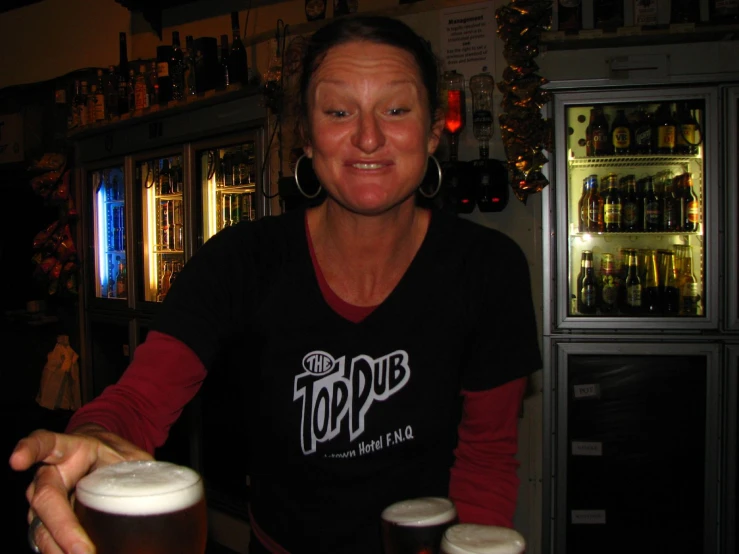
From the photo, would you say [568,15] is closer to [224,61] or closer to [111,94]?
[224,61]

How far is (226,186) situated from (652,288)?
8.40ft

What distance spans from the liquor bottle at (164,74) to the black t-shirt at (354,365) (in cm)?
341

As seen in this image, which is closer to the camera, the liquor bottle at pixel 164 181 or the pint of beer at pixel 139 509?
the pint of beer at pixel 139 509

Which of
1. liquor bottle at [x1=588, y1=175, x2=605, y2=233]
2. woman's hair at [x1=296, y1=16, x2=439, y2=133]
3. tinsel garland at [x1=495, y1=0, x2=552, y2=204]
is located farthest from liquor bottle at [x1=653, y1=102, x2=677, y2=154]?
woman's hair at [x1=296, y1=16, x2=439, y2=133]

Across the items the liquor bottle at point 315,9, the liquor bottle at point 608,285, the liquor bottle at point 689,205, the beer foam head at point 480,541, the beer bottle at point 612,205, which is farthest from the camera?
the liquor bottle at point 315,9

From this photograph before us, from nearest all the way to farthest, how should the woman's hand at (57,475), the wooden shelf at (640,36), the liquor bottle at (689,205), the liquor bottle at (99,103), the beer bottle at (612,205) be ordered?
the woman's hand at (57,475)
the wooden shelf at (640,36)
the liquor bottle at (689,205)
the beer bottle at (612,205)
the liquor bottle at (99,103)

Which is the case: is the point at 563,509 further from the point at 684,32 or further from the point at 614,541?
the point at 684,32

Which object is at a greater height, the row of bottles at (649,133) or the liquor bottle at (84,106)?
the liquor bottle at (84,106)

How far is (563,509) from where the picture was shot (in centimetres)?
312

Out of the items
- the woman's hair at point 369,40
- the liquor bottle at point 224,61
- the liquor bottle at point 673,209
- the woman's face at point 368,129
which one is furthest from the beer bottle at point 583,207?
the woman's face at point 368,129

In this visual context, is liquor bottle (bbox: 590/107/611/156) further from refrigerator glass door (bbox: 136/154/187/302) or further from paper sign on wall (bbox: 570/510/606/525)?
refrigerator glass door (bbox: 136/154/187/302)

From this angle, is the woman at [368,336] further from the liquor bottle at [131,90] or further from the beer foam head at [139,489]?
the liquor bottle at [131,90]

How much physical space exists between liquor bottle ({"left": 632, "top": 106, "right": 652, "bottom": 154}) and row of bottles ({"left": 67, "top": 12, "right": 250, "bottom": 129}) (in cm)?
209

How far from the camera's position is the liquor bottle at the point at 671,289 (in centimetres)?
339
